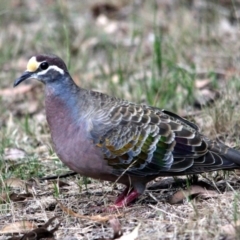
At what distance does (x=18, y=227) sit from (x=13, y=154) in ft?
5.98

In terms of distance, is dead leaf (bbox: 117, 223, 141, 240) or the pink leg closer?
dead leaf (bbox: 117, 223, 141, 240)

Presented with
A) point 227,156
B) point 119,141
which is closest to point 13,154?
point 119,141

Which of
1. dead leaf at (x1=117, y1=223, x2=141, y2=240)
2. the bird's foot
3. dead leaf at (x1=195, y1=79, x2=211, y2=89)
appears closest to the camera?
dead leaf at (x1=117, y1=223, x2=141, y2=240)

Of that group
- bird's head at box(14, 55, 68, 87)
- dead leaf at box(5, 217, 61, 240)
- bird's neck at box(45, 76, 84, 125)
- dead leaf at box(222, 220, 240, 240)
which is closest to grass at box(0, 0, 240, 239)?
dead leaf at box(222, 220, 240, 240)

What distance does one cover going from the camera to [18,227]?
481 centimetres

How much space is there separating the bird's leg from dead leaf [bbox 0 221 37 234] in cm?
62

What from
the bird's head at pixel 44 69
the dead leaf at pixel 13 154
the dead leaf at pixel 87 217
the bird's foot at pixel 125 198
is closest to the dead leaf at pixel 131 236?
the dead leaf at pixel 87 217

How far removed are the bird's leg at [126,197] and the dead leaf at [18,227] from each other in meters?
0.62

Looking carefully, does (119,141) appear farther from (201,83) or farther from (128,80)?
(128,80)

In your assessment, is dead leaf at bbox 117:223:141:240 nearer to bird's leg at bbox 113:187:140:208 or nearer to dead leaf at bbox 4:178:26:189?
bird's leg at bbox 113:187:140:208

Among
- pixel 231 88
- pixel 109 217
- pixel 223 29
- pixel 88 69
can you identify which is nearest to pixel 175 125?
pixel 109 217

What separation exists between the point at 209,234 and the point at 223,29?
5898mm

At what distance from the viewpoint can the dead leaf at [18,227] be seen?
188 inches

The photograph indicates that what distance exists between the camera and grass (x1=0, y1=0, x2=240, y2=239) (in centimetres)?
487
